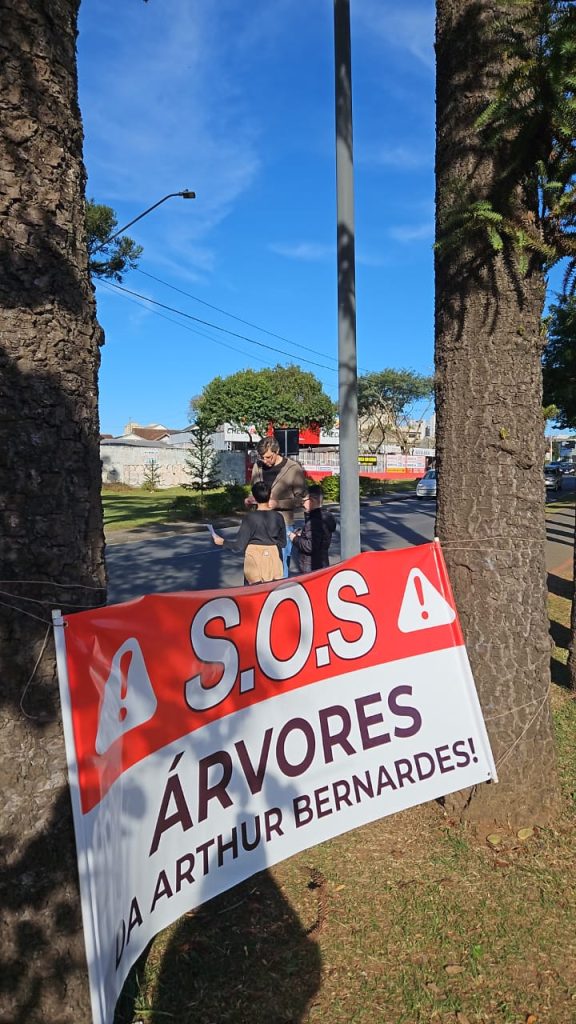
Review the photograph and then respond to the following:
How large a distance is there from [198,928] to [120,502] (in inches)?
1187

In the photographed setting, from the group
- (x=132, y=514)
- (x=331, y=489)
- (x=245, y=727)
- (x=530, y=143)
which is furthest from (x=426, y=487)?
(x=245, y=727)

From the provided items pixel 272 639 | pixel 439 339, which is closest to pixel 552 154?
pixel 439 339

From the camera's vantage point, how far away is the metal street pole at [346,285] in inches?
185

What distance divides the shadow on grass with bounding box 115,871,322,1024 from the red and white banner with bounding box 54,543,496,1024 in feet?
1.37

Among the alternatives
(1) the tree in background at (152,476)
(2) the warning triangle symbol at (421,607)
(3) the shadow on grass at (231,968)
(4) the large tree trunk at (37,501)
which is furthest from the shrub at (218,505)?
(4) the large tree trunk at (37,501)

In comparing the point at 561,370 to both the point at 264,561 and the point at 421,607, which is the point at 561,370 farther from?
the point at 421,607

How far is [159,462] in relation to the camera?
5178 cm

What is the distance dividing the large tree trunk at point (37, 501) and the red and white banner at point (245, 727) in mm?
200

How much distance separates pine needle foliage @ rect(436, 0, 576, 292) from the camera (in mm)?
2951

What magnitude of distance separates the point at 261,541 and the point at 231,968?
3.75 meters

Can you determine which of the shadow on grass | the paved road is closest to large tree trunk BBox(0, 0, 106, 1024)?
the shadow on grass

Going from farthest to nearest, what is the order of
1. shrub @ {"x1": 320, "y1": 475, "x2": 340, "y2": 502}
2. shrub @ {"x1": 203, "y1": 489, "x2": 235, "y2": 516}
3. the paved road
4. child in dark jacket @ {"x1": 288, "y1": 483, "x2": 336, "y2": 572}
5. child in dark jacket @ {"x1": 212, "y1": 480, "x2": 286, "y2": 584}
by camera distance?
shrub @ {"x1": 320, "y1": 475, "x2": 340, "y2": 502}
shrub @ {"x1": 203, "y1": 489, "x2": 235, "y2": 516}
the paved road
child in dark jacket @ {"x1": 288, "y1": 483, "x2": 336, "y2": 572}
child in dark jacket @ {"x1": 212, "y1": 480, "x2": 286, "y2": 584}

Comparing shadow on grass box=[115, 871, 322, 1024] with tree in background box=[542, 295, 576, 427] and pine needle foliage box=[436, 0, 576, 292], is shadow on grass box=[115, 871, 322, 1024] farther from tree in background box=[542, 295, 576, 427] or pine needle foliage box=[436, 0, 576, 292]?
tree in background box=[542, 295, 576, 427]

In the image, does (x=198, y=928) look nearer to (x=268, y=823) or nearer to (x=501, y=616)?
(x=268, y=823)
